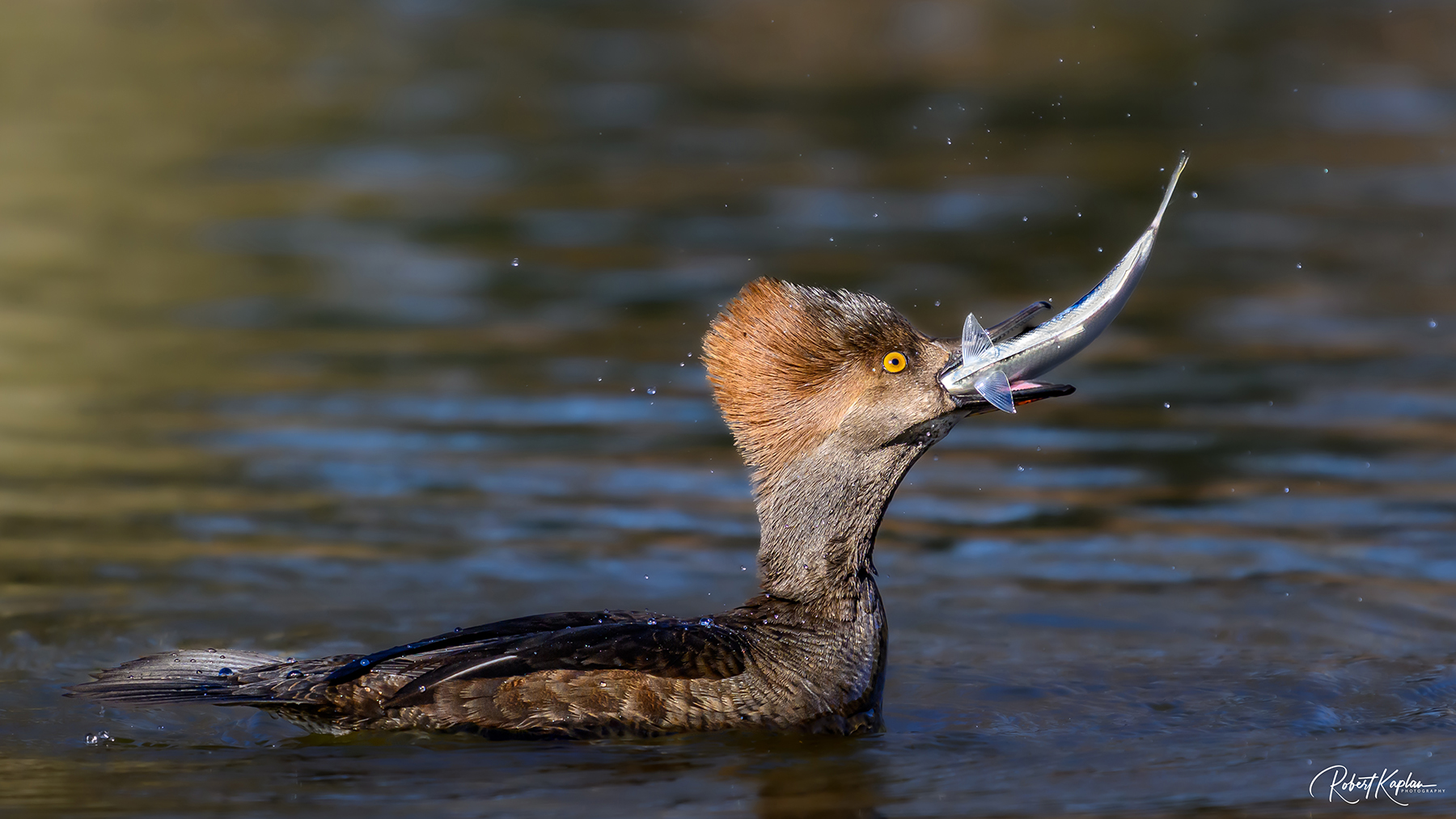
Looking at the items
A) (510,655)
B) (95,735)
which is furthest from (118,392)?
(510,655)

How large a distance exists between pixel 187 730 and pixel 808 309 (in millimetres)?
2795

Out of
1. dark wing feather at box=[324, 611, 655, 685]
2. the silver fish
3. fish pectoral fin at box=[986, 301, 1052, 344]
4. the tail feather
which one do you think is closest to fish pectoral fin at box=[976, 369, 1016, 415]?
the silver fish

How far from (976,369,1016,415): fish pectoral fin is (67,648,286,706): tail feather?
9.14 feet

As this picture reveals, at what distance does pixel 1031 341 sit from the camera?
6.63m

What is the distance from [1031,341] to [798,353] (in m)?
0.85

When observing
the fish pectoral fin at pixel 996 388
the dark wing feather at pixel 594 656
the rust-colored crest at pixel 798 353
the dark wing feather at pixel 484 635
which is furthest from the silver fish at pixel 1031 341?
the dark wing feather at pixel 484 635

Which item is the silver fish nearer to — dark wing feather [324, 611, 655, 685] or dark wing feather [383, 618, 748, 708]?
dark wing feather [383, 618, 748, 708]

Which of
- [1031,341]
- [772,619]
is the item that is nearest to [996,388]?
[1031,341]

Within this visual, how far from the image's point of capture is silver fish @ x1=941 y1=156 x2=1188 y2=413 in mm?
6527

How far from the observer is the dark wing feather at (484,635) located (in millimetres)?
6578

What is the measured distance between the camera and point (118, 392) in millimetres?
11516

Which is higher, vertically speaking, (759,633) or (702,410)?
(702,410)

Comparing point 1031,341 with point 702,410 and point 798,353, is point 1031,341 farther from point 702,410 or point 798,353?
point 702,410

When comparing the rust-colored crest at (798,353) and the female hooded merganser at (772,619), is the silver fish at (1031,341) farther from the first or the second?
the rust-colored crest at (798,353)
